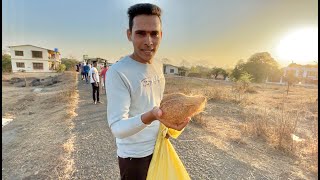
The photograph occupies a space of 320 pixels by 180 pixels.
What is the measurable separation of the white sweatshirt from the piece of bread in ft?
0.40

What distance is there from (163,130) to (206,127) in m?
4.97

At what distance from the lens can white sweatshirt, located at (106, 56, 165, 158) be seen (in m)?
1.08

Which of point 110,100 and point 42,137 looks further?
point 42,137

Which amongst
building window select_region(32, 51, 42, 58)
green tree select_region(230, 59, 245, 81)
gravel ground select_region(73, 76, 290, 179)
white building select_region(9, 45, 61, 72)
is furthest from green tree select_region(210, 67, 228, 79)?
gravel ground select_region(73, 76, 290, 179)

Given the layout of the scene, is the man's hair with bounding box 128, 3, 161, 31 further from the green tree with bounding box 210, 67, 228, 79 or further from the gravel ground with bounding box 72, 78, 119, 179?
the green tree with bounding box 210, 67, 228, 79

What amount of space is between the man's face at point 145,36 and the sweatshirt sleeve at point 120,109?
0.20 metres

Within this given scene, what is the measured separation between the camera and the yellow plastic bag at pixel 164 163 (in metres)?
1.40

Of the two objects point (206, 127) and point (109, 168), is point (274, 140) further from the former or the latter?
point (109, 168)

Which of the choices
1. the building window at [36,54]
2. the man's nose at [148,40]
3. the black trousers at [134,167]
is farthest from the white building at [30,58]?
the man's nose at [148,40]

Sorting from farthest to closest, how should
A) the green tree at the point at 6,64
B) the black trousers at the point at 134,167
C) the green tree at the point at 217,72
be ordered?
1. the green tree at the point at 217,72
2. the green tree at the point at 6,64
3. the black trousers at the point at 134,167

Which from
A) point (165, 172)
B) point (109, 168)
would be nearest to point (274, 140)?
point (109, 168)

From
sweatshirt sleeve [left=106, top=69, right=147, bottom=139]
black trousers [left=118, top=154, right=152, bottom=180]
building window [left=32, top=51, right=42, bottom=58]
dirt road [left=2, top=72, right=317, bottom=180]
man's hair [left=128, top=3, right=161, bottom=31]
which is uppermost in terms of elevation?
building window [left=32, top=51, right=42, bottom=58]

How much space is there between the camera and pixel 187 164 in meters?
3.91

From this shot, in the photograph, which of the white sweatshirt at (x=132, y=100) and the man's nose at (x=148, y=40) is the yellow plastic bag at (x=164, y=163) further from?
the man's nose at (x=148, y=40)
